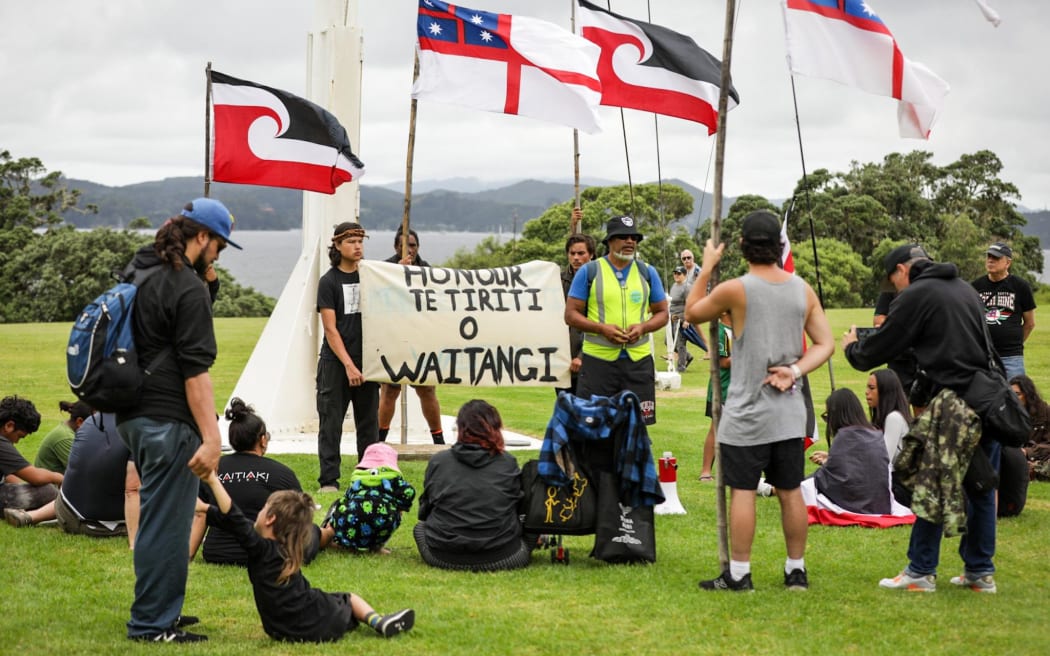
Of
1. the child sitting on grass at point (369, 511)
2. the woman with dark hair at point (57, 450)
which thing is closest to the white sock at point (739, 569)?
the child sitting on grass at point (369, 511)

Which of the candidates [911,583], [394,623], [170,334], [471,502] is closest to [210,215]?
[170,334]

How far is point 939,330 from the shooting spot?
6.88 meters

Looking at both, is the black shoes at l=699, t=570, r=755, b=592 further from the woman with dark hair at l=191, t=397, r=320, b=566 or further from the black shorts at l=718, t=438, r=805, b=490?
the woman with dark hair at l=191, t=397, r=320, b=566

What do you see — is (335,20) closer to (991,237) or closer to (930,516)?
(930,516)

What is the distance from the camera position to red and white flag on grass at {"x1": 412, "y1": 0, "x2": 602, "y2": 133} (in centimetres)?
1123

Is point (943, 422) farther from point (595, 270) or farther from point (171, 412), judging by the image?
point (171, 412)

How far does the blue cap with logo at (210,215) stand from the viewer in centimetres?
579

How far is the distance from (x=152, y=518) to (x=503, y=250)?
81994mm

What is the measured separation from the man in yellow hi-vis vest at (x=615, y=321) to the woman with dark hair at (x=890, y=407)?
1.72 metres

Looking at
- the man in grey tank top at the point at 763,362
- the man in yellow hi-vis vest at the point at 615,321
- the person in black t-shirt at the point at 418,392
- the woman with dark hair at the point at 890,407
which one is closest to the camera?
the man in grey tank top at the point at 763,362

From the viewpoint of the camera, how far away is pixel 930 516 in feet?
22.1

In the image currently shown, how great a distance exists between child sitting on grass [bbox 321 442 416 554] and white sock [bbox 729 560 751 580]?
2242 millimetres

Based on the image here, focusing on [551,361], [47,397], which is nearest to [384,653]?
[551,361]

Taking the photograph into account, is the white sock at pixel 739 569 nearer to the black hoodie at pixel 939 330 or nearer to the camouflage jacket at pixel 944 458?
the camouflage jacket at pixel 944 458
